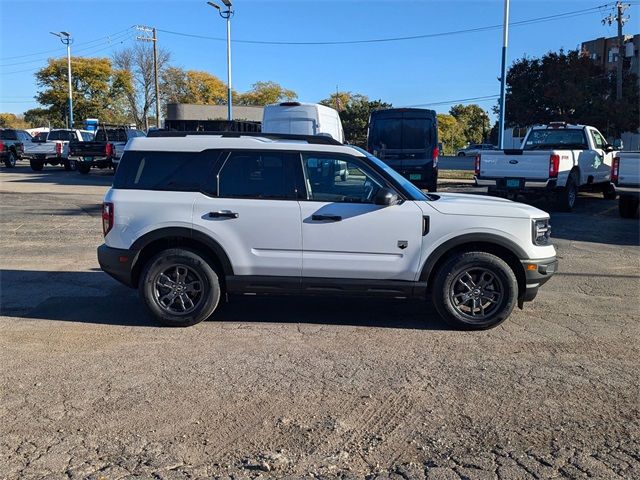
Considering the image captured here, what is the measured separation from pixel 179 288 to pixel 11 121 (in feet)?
381

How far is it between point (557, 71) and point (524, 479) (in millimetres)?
36298

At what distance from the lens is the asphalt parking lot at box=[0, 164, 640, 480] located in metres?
3.45

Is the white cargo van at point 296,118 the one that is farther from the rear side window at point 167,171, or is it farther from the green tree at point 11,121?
the green tree at point 11,121

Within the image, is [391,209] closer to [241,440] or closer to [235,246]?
[235,246]

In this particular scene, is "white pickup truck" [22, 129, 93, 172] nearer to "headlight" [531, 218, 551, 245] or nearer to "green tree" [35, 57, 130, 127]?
"headlight" [531, 218, 551, 245]

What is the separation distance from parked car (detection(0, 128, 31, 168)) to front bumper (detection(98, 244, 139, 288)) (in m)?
28.6

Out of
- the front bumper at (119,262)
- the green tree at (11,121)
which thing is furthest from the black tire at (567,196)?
the green tree at (11,121)

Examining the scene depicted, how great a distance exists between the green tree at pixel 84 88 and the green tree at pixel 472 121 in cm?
5276

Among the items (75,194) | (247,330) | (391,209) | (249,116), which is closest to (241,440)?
(247,330)

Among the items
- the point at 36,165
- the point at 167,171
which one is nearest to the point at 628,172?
the point at 167,171

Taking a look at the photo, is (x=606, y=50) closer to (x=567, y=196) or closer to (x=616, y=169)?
(x=567, y=196)

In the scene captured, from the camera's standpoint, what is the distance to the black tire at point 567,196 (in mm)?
14391

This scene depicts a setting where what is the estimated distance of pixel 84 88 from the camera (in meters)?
67.1

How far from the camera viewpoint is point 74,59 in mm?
66875
